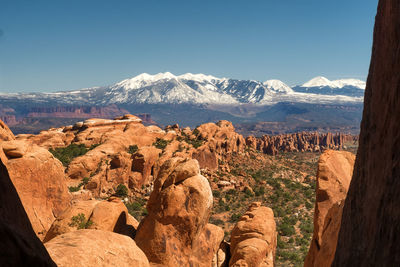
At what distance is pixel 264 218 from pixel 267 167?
56343mm

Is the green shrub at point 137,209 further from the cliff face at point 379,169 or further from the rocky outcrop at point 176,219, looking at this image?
the cliff face at point 379,169

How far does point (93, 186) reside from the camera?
131ft

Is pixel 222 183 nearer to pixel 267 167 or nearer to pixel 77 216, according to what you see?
pixel 267 167

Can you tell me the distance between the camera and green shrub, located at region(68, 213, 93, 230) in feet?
60.1

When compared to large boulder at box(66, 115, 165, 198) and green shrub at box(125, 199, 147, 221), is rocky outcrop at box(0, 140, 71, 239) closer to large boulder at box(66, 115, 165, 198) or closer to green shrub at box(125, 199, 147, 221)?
green shrub at box(125, 199, 147, 221)

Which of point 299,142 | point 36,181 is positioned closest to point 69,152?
point 36,181

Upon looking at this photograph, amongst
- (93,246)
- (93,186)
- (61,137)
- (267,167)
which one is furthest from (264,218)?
(267,167)

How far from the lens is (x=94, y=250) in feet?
38.5

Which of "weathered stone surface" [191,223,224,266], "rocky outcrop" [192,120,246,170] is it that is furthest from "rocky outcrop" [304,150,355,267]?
"rocky outcrop" [192,120,246,170]

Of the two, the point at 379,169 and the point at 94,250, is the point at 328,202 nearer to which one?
the point at 379,169

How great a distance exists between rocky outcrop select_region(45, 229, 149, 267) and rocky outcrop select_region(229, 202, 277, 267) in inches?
342

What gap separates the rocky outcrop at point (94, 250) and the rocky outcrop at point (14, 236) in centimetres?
359

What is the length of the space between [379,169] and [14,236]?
27.9ft

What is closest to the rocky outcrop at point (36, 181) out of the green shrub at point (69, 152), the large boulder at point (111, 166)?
the large boulder at point (111, 166)
